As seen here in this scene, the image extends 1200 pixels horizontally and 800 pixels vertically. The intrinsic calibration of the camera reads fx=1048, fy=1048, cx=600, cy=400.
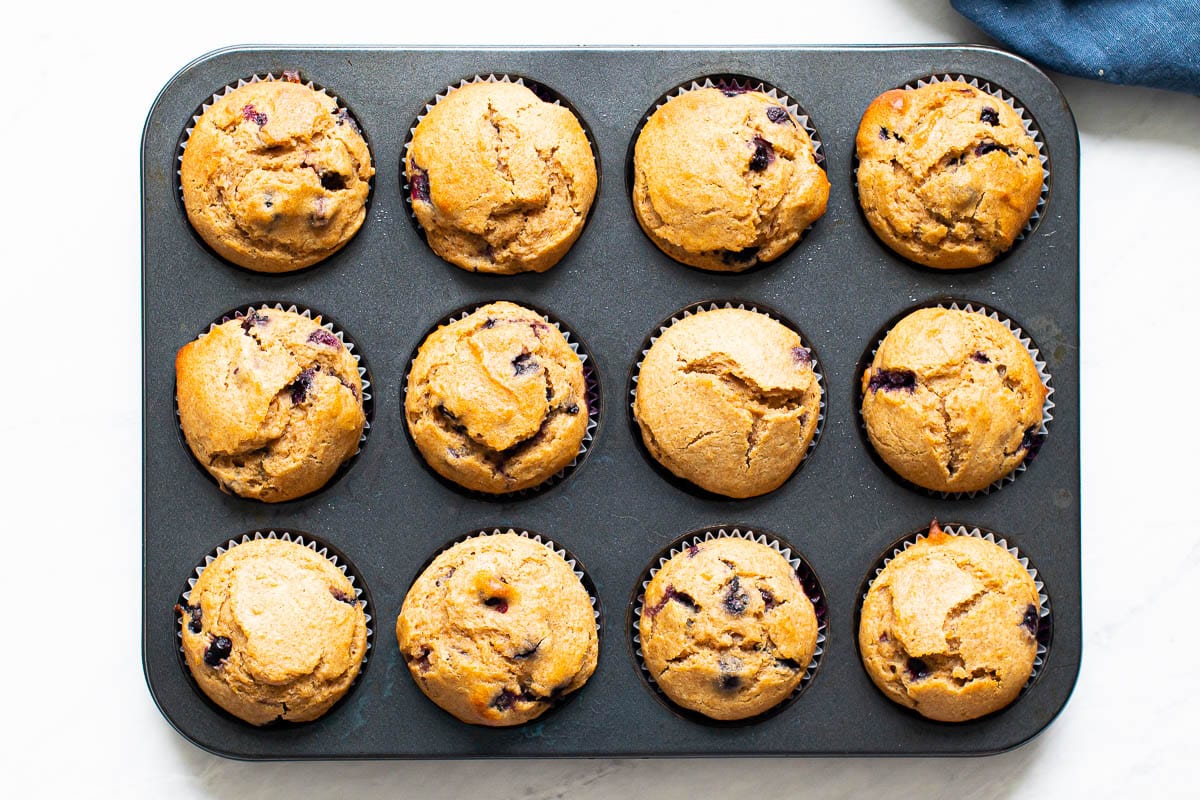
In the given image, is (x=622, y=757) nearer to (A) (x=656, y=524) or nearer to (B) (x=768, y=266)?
(A) (x=656, y=524)

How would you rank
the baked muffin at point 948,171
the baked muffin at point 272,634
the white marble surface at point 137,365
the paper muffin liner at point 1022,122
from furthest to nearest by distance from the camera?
the white marble surface at point 137,365 < the paper muffin liner at point 1022,122 < the baked muffin at point 948,171 < the baked muffin at point 272,634

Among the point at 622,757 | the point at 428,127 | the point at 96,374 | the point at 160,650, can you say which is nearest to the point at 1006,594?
the point at 622,757

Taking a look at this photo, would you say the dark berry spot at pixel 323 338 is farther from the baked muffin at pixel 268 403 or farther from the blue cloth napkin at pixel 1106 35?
the blue cloth napkin at pixel 1106 35

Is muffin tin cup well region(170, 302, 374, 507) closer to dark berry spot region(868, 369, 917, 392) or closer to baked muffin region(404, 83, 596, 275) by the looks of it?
baked muffin region(404, 83, 596, 275)

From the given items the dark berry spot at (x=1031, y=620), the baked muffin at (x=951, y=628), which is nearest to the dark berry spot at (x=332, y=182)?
the baked muffin at (x=951, y=628)

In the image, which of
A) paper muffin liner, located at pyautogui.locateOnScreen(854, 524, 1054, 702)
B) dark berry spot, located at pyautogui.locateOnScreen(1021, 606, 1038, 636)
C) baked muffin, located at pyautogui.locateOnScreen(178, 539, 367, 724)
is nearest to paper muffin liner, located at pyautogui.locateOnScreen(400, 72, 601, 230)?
baked muffin, located at pyautogui.locateOnScreen(178, 539, 367, 724)

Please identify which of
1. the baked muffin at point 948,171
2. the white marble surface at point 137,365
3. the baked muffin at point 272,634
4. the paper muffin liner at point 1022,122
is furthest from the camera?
the white marble surface at point 137,365
